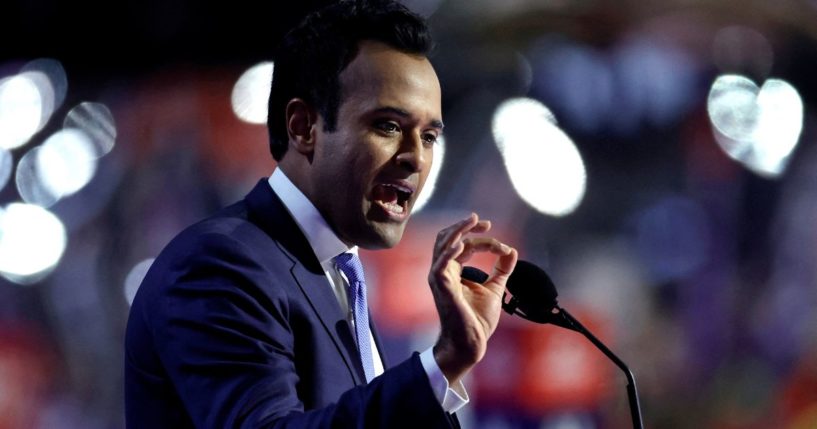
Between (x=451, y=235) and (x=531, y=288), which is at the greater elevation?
(x=451, y=235)

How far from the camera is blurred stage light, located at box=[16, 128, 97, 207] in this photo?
3.66m

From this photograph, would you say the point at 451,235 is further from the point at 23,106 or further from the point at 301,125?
Answer: the point at 23,106

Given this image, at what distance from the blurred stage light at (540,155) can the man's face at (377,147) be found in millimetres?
2666

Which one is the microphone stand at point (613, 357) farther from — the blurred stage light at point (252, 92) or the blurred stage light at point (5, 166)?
the blurred stage light at point (5, 166)

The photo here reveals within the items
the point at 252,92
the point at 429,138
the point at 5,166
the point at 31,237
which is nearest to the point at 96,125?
the point at 5,166

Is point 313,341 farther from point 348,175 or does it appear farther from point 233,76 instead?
point 233,76

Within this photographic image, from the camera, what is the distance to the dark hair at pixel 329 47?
4.15ft

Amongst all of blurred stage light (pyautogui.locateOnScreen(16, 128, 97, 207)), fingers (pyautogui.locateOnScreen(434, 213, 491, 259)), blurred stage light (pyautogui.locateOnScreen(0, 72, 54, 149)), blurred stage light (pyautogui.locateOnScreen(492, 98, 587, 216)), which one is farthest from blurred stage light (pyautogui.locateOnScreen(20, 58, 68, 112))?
fingers (pyautogui.locateOnScreen(434, 213, 491, 259))

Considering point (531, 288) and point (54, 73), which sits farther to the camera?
point (54, 73)

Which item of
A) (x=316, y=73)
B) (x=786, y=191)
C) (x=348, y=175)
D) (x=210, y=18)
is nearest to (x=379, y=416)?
(x=348, y=175)

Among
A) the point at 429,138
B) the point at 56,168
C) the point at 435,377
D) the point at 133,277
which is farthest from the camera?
the point at 56,168

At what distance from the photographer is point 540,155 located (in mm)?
3924

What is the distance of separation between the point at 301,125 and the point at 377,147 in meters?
0.15

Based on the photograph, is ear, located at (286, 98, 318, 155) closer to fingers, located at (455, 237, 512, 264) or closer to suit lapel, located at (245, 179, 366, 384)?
suit lapel, located at (245, 179, 366, 384)
